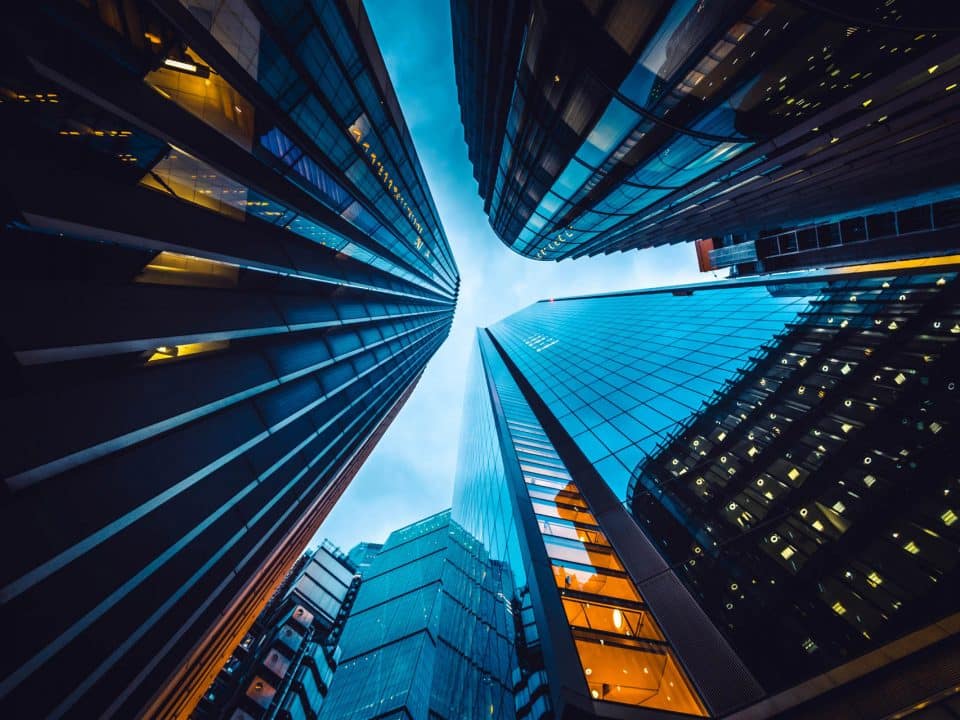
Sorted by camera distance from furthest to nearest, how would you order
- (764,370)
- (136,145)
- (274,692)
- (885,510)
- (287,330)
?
(274,692)
(764,370)
(287,330)
(885,510)
(136,145)

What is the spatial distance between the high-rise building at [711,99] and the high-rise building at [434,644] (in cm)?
1586

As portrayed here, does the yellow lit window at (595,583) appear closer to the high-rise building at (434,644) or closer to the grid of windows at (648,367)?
the grid of windows at (648,367)

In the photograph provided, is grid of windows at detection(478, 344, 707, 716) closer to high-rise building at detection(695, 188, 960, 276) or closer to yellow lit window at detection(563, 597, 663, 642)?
yellow lit window at detection(563, 597, 663, 642)

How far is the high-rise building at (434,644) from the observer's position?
35.6ft

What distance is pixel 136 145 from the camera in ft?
20.2

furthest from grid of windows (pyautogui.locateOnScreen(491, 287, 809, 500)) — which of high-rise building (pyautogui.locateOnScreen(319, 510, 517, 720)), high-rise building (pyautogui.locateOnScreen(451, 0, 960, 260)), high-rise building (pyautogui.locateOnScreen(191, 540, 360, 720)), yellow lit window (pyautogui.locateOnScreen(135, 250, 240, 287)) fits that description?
high-rise building (pyautogui.locateOnScreen(191, 540, 360, 720))

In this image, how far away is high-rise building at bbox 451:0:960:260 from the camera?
767 cm

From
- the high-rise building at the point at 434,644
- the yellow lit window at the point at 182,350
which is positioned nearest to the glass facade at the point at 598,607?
the high-rise building at the point at 434,644

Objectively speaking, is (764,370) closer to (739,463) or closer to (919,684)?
(739,463)

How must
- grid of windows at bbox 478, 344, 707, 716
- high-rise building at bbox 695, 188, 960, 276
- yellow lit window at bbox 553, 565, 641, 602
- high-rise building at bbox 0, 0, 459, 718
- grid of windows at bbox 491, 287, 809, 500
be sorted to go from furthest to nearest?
high-rise building at bbox 695, 188, 960, 276, grid of windows at bbox 491, 287, 809, 500, yellow lit window at bbox 553, 565, 641, 602, grid of windows at bbox 478, 344, 707, 716, high-rise building at bbox 0, 0, 459, 718

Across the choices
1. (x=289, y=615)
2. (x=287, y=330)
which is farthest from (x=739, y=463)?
(x=289, y=615)

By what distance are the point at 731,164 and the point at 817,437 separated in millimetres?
11156

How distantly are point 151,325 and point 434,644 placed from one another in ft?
74.0

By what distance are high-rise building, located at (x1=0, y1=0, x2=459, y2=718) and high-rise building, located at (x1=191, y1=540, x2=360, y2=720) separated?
2699 centimetres
